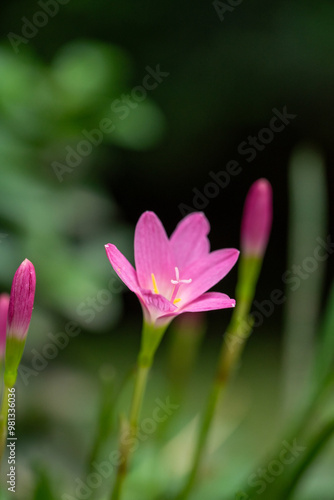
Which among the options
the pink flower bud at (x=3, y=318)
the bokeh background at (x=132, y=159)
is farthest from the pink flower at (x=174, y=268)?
the bokeh background at (x=132, y=159)

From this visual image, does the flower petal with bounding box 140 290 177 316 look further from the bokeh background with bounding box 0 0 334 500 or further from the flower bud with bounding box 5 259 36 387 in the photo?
the bokeh background with bounding box 0 0 334 500

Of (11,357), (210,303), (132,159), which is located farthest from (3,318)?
(132,159)

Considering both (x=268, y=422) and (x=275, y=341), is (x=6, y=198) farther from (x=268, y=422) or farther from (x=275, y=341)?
(x=275, y=341)

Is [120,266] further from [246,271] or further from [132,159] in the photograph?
[132,159]

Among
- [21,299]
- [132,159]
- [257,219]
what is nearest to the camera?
[21,299]

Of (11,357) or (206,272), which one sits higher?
(206,272)

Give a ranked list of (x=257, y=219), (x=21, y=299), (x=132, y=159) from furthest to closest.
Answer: (x=132, y=159) → (x=257, y=219) → (x=21, y=299)

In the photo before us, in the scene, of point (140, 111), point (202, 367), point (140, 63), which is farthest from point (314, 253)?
point (140, 63)

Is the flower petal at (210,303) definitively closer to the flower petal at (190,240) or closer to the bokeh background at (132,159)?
the flower petal at (190,240)

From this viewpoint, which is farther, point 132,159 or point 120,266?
point 132,159
